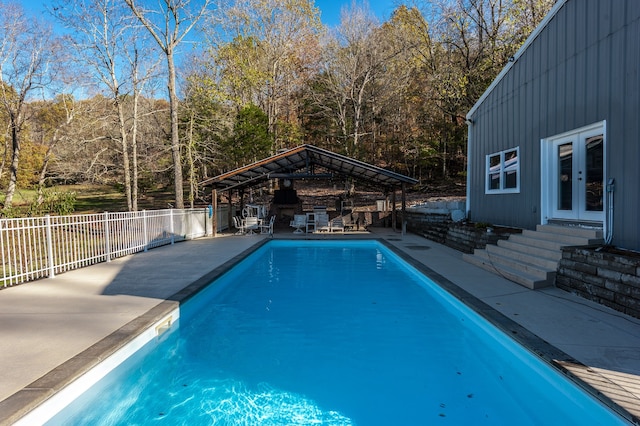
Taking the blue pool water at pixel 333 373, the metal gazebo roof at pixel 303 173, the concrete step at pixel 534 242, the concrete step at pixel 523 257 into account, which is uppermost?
the metal gazebo roof at pixel 303 173

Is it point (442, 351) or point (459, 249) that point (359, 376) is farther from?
point (459, 249)

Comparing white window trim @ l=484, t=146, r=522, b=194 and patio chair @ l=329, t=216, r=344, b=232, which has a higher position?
white window trim @ l=484, t=146, r=522, b=194

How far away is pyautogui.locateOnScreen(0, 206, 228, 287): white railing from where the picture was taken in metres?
6.12

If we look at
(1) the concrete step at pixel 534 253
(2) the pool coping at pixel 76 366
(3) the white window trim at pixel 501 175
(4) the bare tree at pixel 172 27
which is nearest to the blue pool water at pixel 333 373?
(2) the pool coping at pixel 76 366

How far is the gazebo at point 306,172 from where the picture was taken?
13.6 metres

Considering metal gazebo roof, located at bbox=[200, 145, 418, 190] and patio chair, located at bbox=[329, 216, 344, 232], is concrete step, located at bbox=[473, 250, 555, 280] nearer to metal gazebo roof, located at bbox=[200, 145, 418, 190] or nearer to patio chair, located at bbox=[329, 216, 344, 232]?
metal gazebo roof, located at bbox=[200, 145, 418, 190]

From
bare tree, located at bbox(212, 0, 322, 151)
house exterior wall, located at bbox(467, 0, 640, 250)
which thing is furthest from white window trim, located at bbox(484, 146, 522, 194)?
bare tree, located at bbox(212, 0, 322, 151)

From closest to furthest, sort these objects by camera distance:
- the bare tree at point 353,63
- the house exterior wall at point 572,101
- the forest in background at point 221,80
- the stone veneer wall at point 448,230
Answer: the house exterior wall at point 572,101, the stone veneer wall at point 448,230, the forest in background at point 221,80, the bare tree at point 353,63

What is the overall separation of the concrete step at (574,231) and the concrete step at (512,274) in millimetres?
957

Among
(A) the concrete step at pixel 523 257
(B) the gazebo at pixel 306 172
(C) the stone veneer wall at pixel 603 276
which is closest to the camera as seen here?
(C) the stone veneer wall at pixel 603 276

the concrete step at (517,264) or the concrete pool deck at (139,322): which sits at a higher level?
the concrete step at (517,264)

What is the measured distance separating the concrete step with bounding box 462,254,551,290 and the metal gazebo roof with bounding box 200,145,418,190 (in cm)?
662

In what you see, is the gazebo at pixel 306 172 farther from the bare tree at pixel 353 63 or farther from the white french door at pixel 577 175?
the white french door at pixel 577 175

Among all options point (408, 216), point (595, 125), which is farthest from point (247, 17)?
point (595, 125)
